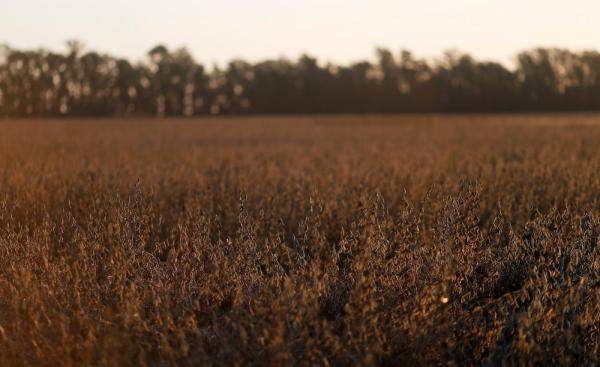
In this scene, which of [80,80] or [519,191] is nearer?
[519,191]

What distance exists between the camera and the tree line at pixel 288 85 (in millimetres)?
74250

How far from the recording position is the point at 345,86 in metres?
81.9

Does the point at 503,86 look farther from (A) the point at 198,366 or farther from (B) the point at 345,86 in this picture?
(A) the point at 198,366

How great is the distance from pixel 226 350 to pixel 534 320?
1474mm

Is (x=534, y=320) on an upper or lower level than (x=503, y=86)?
lower

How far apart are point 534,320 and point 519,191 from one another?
157 inches

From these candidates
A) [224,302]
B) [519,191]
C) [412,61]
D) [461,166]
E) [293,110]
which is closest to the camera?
[224,302]

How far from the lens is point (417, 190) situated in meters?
7.04

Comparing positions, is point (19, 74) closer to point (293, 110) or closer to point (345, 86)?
point (293, 110)

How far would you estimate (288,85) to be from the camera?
266 feet

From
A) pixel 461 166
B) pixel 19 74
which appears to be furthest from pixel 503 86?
pixel 461 166

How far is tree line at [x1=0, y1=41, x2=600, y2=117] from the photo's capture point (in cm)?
7425

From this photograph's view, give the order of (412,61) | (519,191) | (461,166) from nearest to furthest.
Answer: (519,191)
(461,166)
(412,61)

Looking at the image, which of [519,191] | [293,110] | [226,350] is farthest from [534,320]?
[293,110]
